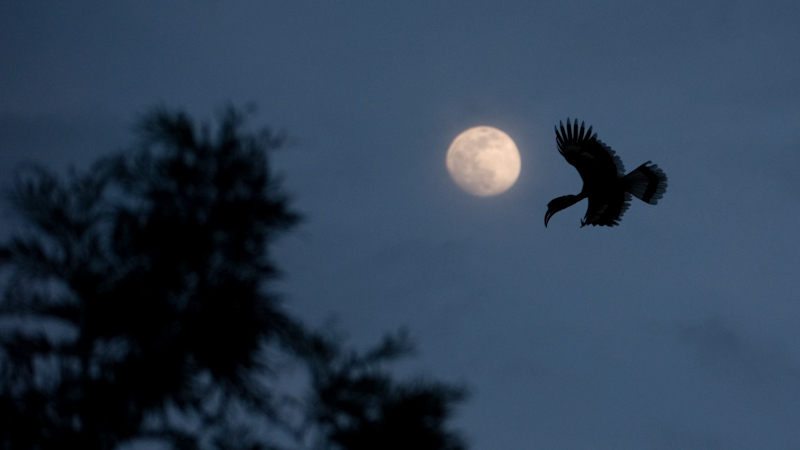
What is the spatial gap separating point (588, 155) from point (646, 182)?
0.95m

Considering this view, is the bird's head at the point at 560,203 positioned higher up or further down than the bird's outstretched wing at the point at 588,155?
further down

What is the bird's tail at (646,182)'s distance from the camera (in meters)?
10.2

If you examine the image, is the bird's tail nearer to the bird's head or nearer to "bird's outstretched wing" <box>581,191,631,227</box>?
"bird's outstretched wing" <box>581,191,631,227</box>

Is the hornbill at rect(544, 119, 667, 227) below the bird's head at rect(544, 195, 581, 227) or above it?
above

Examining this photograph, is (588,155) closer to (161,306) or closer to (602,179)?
(602,179)

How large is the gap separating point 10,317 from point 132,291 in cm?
208

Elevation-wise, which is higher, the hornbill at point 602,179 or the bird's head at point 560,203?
the hornbill at point 602,179

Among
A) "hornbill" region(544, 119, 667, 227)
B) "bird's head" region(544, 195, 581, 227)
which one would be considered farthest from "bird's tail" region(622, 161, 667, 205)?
"bird's head" region(544, 195, 581, 227)

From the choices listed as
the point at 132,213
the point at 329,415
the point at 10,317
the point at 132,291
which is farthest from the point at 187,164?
the point at 329,415

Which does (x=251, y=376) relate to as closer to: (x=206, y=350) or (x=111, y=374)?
(x=206, y=350)

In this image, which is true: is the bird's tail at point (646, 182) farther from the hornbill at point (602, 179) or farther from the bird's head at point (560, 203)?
the bird's head at point (560, 203)

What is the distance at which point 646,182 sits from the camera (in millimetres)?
10219

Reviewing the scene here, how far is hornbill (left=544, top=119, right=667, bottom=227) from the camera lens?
1009cm

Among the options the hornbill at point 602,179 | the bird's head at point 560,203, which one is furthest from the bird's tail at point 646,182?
the bird's head at point 560,203
